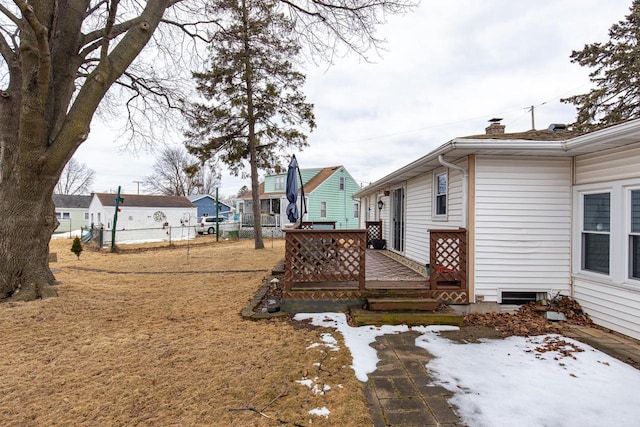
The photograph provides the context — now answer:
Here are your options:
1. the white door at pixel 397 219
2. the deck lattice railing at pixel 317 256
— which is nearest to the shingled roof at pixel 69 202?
the white door at pixel 397 219

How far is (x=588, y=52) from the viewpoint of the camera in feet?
41.1

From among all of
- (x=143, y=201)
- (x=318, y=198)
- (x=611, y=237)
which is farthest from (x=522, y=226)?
(x=143, y=201)

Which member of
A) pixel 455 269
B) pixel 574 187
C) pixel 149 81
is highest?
pixel 149 81

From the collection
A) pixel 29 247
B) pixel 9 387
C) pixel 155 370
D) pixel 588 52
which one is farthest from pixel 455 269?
pixel 588 52

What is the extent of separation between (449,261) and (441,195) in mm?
1748

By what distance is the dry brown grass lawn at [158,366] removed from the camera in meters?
2.42

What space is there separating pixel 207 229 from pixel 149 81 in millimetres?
21097

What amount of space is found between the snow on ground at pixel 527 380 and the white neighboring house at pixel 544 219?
121 cm

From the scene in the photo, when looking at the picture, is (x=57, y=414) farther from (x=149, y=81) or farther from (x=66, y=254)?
(x=66, y=254)

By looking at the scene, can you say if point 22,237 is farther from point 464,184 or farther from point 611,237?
point 611,237

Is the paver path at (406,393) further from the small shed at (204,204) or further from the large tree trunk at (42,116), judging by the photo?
the small shed at (204,204)

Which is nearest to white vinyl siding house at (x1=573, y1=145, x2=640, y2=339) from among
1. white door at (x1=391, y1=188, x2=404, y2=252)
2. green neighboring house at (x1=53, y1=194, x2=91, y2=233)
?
white door at (x1=391, y1=188, x2=404, y2=252)

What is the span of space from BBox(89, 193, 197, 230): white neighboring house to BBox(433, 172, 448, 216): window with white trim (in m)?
21.9

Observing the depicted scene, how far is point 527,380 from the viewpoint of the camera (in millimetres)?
3014
